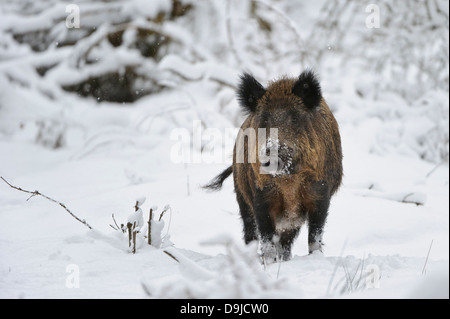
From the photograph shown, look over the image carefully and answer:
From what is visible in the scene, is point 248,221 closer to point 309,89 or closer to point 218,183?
point 218,183

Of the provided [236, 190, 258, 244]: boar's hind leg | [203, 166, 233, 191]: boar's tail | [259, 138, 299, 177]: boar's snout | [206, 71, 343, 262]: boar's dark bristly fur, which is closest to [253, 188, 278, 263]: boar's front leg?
[206, 71, 343, 262]: boar's dark bristly fur

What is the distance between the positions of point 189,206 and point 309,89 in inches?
101

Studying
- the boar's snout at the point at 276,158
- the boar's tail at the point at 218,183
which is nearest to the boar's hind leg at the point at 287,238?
the boar's snout at the point at 276,158

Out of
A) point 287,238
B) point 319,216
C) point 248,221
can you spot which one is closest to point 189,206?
point 248,221

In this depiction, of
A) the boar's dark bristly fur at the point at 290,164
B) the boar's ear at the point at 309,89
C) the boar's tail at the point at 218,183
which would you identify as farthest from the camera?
the boar's tail at the point at 218,183

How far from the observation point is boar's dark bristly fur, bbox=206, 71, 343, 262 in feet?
12.2

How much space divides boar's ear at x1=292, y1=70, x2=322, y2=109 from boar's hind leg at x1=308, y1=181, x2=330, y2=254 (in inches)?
26.3

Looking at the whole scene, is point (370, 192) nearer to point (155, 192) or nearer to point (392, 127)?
point (155, 192)

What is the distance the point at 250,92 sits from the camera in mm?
4074

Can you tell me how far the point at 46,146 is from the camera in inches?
403

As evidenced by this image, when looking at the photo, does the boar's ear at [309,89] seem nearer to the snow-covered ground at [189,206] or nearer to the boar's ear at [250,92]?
the boar's ear at [250,92]

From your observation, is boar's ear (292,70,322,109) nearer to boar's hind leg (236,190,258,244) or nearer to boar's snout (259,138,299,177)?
boar's snout (259,138,299,177)

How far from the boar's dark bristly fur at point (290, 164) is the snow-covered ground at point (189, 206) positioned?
44cm

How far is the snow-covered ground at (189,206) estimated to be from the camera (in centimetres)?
222
